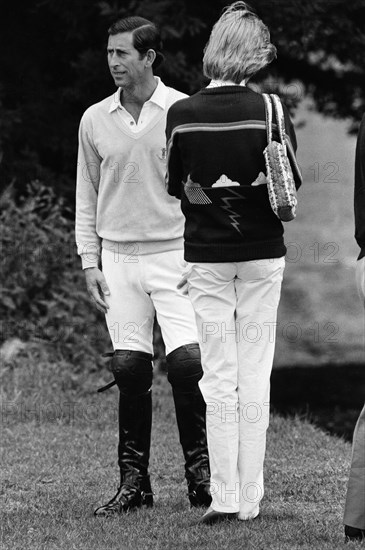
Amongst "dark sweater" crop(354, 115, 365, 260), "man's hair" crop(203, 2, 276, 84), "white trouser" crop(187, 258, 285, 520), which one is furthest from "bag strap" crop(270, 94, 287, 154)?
"white trouser" crop(187, 258, 285, 520)

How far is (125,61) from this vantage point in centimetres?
518

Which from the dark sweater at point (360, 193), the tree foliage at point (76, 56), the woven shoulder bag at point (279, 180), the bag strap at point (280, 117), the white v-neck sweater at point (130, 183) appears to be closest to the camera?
the dark sweater at point (360, 193)

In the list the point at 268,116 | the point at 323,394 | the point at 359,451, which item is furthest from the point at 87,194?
the point at 323,394

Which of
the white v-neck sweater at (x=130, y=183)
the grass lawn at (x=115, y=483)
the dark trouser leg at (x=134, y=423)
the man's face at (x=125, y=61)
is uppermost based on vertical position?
the man's face at (x=125, y=61)

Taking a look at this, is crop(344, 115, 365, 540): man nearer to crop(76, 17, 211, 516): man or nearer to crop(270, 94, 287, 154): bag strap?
crop(270, 94, 287, 154): bag strap

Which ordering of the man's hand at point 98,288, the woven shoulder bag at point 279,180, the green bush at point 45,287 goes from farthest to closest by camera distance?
1. the green bush at point 45,287
2. the man's hand at point 98,288
3. the woven shoulder bag at point 279,180

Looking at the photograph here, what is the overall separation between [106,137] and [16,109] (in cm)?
538

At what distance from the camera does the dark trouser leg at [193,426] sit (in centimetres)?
524

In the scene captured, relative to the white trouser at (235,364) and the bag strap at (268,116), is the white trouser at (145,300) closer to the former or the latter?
the white trouser at (235,364)

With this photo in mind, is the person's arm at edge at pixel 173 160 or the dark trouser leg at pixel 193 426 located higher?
the person's arm at edge at pixel 173 160

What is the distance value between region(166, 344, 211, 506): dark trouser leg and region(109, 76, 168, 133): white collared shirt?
1.03m

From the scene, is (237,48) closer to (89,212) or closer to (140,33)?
(140,33)

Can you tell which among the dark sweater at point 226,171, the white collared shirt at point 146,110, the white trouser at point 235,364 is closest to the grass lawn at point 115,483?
the white trouser at point 235,364

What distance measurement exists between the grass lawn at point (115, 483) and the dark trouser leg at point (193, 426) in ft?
0.42
